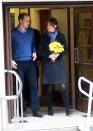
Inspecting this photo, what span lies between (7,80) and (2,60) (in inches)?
15.7

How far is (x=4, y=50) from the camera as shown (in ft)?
25.8

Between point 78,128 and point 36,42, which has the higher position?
point 36,42

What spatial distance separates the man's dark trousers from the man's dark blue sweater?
0.35ft

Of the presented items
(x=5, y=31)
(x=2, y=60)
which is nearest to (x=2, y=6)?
(x=5, y=31)

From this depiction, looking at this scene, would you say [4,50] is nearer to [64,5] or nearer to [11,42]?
[11,42]

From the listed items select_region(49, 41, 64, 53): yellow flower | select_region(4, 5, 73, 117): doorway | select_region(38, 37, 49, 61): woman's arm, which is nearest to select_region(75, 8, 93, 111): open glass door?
select_region(4, 5, 73, 117): doorway

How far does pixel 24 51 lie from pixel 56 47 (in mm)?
571

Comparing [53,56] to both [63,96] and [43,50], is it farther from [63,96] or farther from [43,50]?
[63,96]

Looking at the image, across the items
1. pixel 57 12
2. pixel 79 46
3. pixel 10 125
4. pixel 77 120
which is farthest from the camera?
pixel 57 12

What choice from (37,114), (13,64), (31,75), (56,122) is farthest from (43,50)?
(56,122)

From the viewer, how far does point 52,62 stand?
8.44 meters

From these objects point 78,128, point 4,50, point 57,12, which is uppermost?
point 57,12

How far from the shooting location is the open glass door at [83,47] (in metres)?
8.73

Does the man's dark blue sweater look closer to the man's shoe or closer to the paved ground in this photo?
the man's shoe
